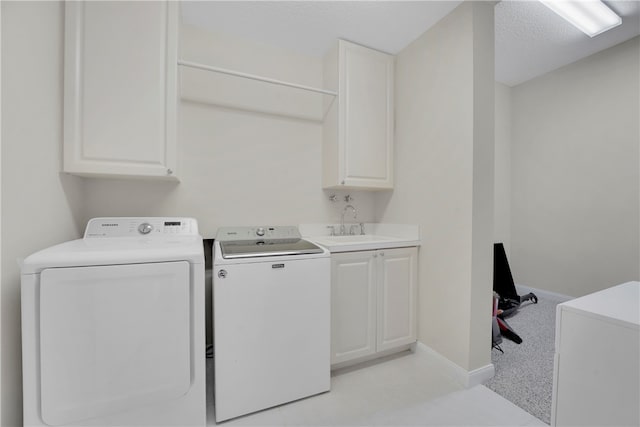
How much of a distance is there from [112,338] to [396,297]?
Answer: 1744 millimetres

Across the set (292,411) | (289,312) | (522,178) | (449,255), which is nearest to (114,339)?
(289,312)

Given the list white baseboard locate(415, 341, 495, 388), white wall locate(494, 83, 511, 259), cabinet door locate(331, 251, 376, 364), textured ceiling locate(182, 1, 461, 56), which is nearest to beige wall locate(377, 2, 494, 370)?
white baseboard locate(415, 341, 495, 388)

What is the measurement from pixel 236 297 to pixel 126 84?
1339 mm

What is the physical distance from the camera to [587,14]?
6.61ft

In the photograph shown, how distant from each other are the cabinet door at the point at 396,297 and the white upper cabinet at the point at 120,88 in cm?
162

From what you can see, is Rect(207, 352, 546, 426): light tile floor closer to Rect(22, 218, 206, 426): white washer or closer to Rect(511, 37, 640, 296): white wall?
Rect(22, 218, 206, 426): white washer

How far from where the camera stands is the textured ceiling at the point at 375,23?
1.80 m

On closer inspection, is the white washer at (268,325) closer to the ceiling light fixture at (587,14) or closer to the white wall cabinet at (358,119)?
the white wall cabinet at (358,119)

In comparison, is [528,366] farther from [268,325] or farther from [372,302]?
[268,325]

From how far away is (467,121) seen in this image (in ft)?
5.59

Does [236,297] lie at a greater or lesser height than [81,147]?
lesser

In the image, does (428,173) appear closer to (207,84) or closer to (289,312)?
(289,312)

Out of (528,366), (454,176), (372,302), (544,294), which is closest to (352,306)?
(372,302)

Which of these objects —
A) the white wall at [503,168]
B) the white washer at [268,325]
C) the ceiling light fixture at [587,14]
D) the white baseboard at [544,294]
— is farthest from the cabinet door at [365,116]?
the white baseboard at [544,294]
